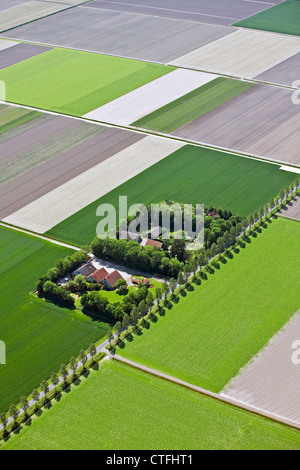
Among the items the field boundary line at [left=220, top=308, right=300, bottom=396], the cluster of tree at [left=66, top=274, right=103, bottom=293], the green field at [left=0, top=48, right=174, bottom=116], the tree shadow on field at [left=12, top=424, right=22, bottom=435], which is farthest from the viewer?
the green field at [left=0, top=48, right=174, bottom=116]

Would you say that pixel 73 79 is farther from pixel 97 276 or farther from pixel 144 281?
pixel 144 281

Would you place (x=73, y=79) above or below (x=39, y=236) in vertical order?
above

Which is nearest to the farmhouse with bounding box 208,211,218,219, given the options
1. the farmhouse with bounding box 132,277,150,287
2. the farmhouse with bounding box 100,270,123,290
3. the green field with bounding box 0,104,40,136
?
the farmhouse with bounding box 132,277,150,287

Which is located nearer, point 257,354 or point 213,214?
point 257,354

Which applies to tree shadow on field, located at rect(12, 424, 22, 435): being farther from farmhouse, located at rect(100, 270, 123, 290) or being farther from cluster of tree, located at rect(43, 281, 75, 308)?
farmhouse, located at rect(100, 270, 123, 290)

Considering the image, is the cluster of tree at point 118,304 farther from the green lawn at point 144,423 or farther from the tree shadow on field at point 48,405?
the tree shadow on field at point 48,405

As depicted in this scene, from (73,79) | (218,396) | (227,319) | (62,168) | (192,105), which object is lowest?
(218,396)

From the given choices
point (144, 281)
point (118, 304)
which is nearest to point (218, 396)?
point (118, 304)

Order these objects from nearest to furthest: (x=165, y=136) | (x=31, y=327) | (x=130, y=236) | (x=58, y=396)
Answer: (x=58, y=396) < (x=31, y=327) < (x=130, y=236) < (x=165, y=136)
